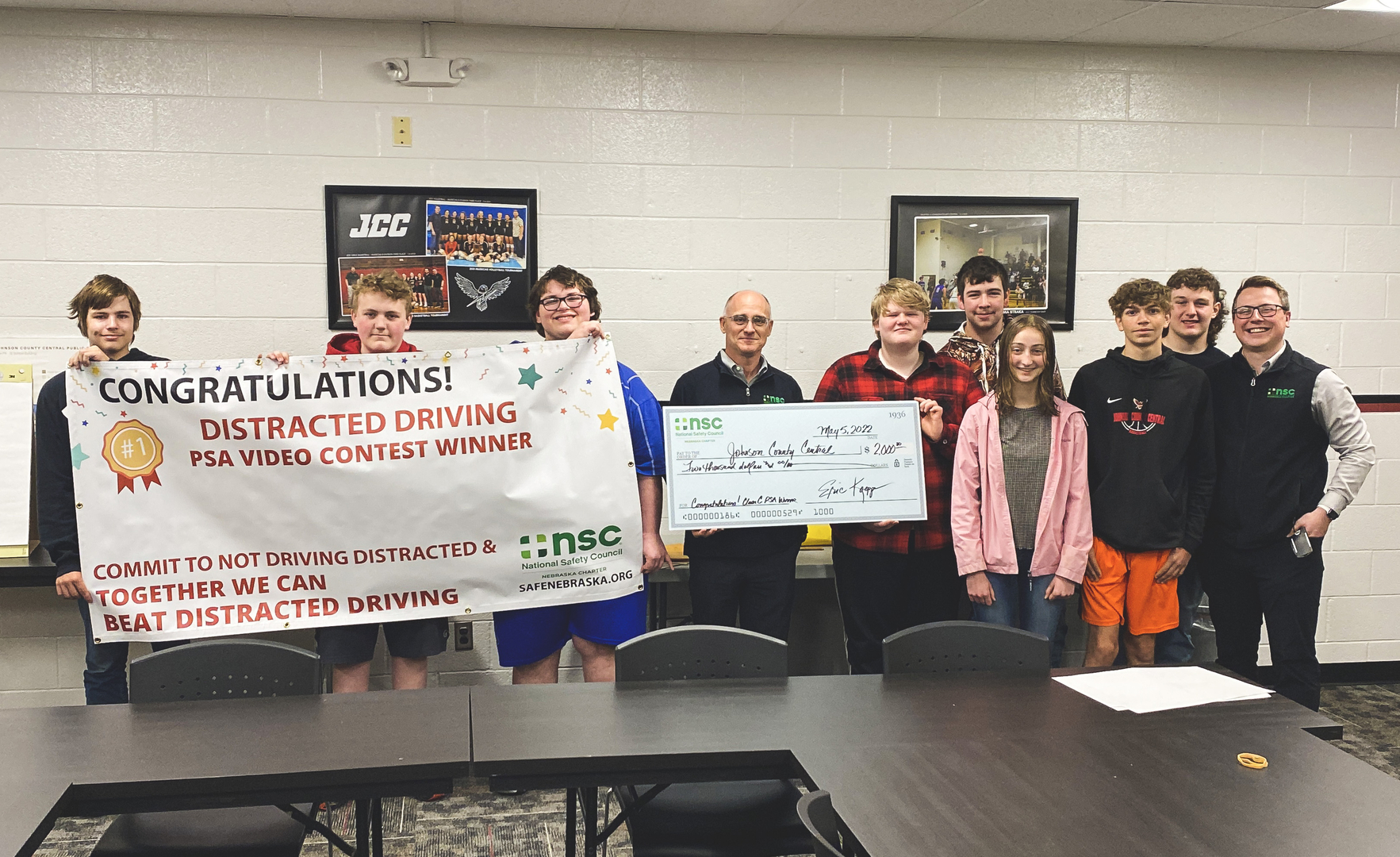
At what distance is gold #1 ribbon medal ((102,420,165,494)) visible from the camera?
130 inches

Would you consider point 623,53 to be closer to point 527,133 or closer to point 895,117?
point 527,133

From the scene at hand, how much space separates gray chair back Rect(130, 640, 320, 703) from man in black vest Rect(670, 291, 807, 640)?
1.47 metres

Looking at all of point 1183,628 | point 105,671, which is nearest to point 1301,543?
point 1183,628

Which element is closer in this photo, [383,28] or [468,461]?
[468,461]

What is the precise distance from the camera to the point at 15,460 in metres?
4.12

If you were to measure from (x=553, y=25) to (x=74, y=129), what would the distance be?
6.57ft

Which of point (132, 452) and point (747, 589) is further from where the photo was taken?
point (747, 589)

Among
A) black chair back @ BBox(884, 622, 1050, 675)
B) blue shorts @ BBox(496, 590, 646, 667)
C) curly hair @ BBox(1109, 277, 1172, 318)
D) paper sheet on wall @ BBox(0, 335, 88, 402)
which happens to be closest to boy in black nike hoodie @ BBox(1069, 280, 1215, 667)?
curly hair @ BBox(1109, 277, 1172, 318)

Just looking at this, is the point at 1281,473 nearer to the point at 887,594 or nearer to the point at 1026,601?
the point at 1026,601

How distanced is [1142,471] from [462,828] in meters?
2.67

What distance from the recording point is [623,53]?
15.1 feet

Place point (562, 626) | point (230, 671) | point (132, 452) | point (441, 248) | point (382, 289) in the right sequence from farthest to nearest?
point (441, 248) → point (562, 626) → point (382, 289) → point (132, 452) → point (230, 671)

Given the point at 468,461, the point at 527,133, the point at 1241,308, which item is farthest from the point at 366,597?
the point at 1241,308

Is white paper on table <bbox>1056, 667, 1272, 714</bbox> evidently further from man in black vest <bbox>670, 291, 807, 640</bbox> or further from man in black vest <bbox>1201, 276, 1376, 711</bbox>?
man in black vest <bbox>1201, 276, 1376, 711</bbox>
